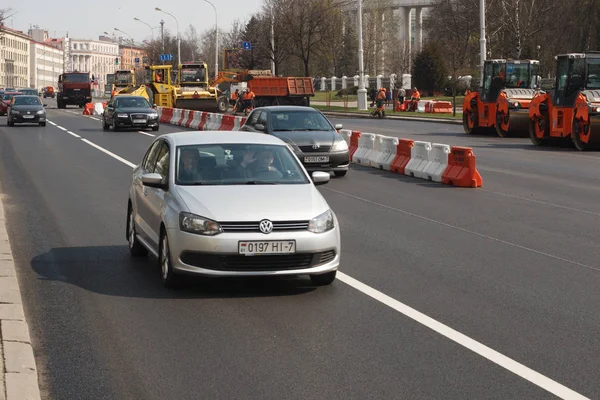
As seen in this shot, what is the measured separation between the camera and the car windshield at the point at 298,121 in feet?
75.3

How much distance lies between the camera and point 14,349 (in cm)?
721

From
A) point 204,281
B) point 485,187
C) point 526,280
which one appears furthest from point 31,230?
Answer: point 485,187

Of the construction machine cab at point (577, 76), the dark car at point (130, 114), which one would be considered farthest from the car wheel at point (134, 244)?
the dark car at point (130, 114)

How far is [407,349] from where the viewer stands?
745 centimetres

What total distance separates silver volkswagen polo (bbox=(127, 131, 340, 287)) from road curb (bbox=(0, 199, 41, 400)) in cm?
A: 136

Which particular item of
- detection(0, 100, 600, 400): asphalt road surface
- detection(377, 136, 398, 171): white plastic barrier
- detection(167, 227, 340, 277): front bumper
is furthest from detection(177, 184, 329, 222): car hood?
detection(377, 136, 398, 171): white plastic barrier

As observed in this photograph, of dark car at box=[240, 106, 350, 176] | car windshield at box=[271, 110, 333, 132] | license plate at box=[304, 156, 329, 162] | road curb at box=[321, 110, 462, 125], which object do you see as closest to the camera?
license plate at box=[304, 156, 329, 162]

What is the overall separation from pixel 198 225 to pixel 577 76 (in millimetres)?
24525

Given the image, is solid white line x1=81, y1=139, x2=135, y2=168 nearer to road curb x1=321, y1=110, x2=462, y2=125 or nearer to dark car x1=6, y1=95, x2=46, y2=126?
dark car x1=6, y1=95, x2=46, y2=126

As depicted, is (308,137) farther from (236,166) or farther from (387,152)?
(236,166)

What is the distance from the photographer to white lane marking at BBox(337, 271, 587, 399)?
646cm

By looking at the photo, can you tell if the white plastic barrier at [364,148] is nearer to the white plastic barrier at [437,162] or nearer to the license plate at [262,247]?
the white plastic barrier at [437,162]

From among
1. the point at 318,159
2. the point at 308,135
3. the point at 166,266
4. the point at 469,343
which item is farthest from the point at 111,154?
the point at 469,343

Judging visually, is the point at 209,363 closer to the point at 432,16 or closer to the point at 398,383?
the point at 398,383
